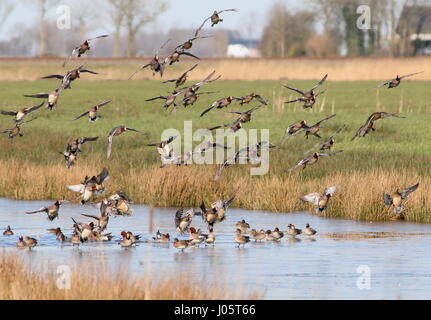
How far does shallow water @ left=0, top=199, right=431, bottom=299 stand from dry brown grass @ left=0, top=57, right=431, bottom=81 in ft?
185

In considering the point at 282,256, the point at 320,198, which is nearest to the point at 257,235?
→ the point at 282,256

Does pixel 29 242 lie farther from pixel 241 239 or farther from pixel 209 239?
pixel 241 239

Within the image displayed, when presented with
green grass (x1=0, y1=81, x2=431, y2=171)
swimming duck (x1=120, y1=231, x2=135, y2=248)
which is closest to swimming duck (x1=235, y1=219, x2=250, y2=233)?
swimming duck (x1=120, y1=231, x2=135, y2=248)

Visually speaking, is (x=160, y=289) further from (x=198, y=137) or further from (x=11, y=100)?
(x=11, y=100)

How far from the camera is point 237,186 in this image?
95.9 feet

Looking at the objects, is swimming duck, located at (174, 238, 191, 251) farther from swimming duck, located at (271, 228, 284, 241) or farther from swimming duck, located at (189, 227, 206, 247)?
swimming duck, located at (271, 228, 284, 241)

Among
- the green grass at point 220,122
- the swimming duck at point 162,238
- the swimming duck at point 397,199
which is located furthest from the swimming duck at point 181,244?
the green grass at point 220,122

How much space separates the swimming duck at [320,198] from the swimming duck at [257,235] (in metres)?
2.50

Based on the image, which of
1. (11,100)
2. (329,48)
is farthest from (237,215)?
(329,48)

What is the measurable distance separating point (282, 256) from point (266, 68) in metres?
69.4

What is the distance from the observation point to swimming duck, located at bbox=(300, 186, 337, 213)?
2572 cm

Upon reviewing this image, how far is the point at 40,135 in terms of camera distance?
132ft

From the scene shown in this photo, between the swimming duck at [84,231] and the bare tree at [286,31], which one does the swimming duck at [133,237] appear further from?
the bare tree at [286,31]

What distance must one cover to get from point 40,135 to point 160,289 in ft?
82.0
